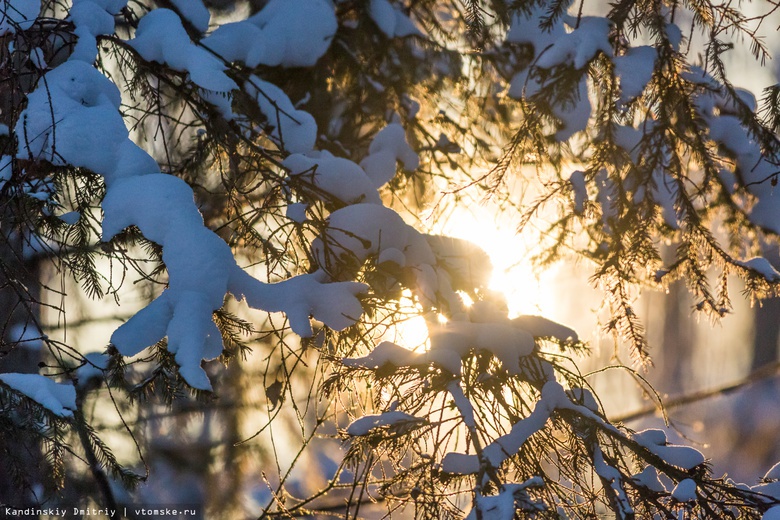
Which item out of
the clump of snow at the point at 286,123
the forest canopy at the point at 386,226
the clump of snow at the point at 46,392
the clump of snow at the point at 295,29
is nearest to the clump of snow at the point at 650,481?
the forest canopy at the point at 386,226

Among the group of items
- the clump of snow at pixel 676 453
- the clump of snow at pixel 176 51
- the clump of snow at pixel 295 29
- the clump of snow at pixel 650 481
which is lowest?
the clump of snow at pixel 650 481

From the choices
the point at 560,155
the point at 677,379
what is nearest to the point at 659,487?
the point at 560,155

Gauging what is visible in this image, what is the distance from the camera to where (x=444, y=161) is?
3.99 meters

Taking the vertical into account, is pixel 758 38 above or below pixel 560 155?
below

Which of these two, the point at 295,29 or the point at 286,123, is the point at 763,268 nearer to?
the point at 286,123

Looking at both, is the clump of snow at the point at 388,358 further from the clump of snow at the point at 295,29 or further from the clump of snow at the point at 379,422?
the clump of snow at the point at 295,29

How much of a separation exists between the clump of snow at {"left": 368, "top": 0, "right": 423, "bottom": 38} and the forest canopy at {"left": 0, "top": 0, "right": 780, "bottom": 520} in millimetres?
18

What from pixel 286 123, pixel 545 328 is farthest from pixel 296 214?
pixel 545 328

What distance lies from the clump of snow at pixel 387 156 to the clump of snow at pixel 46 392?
153 cm

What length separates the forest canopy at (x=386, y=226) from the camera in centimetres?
192

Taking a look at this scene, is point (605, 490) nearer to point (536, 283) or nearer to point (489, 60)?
point (536, 283)

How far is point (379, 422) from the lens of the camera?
191 centimetres

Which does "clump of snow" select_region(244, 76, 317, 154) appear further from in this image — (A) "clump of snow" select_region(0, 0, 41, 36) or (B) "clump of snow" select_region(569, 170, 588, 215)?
(B) "clump of snow" select_region(569, 170, 588, 215)

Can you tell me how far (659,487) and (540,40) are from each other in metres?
2.56
